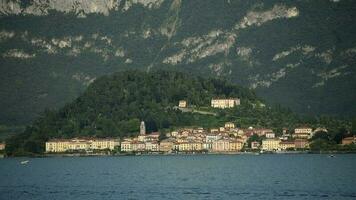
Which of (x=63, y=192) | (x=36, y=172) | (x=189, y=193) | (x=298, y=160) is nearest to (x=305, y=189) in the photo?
(x=189, y=193)

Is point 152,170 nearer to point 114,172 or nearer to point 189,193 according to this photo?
point 114,172

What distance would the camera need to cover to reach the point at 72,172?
153 m

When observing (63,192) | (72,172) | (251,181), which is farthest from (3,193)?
(72,172)

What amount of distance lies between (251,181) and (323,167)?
24570mm

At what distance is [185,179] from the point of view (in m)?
134

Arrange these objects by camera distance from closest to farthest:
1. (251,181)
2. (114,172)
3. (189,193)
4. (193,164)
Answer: (189,193) → (251,181) → (114,172) → (193,164)

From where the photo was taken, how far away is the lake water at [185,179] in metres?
114

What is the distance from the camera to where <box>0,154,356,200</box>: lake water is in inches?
4483

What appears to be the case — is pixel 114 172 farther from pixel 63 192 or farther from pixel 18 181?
pixel 63 192

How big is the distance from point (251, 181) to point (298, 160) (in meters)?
47.7

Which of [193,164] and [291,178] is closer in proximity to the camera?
[291,178]

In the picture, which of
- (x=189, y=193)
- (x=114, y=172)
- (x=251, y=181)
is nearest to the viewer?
(x=189, y=193)

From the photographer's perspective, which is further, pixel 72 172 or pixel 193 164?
pixel 193 164

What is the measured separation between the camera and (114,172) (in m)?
151
